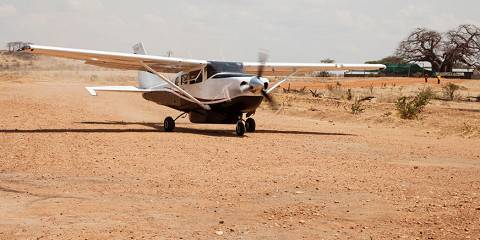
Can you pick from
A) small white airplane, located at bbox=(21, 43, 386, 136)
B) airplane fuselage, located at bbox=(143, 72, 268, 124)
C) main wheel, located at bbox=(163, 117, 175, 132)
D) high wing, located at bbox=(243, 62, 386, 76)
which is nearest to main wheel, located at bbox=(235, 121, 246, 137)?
small white airplane, located at bbox=(21, 43, 386, 136)

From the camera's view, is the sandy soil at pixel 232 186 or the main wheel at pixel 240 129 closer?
the sandy soil at pixel 232 186

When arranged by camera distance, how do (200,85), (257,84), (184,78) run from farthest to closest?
(184,78) < (200,85) < (257,84)

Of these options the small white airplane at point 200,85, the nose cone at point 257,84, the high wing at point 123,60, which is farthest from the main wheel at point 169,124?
the nose cone at point 257,84

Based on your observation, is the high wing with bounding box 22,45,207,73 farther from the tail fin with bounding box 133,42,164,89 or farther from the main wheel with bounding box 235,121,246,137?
the main wheel with bounding box 235,121,246,137

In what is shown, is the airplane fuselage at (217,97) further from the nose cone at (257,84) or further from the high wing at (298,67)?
the high wing at (298,67)

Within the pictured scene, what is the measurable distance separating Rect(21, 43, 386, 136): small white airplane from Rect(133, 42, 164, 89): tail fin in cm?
81

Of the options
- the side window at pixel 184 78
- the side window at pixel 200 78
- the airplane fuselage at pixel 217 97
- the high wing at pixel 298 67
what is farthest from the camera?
the high wing at pixel 298 67

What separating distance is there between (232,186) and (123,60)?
37.9 ft

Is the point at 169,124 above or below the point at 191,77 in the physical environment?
below

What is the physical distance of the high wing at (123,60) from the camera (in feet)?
57.9

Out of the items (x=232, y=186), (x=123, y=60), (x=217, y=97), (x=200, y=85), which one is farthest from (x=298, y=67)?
(x=232, y=186)

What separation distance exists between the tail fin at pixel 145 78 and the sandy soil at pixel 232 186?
559cm

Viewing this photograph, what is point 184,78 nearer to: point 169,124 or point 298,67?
point 169,124

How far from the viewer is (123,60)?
19.7 meters
